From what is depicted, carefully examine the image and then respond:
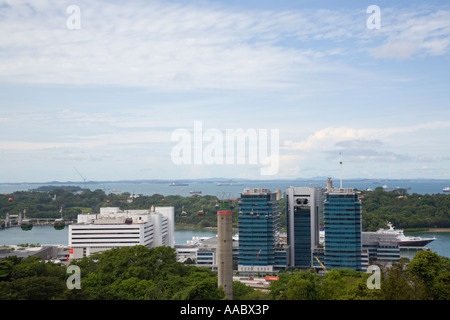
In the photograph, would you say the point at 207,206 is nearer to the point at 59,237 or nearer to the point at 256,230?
the point at 59,237

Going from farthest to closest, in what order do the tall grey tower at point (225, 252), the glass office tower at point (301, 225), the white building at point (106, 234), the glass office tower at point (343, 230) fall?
the white building at point (106, 234) → the glass office tower at point (301, 225) → the glass office tower at point (343, 230) → the tall grey tower at point (225, 252)

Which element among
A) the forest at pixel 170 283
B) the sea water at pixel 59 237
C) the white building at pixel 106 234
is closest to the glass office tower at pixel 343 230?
the forest at pixel 170 283

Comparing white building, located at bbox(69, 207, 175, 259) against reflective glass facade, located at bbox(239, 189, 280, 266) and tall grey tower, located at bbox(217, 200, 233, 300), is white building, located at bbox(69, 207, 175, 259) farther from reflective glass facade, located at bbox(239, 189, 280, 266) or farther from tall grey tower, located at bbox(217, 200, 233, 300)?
tall grey tower, located at bbox(217, 200, 233, 300)

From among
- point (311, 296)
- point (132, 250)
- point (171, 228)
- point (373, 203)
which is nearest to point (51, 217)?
point (171, 228)

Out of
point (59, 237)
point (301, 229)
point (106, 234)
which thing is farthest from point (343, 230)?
point (59, 237)

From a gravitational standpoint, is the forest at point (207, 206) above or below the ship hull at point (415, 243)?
above

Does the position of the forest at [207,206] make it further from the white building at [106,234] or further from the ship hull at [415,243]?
the white building at [106,234]
